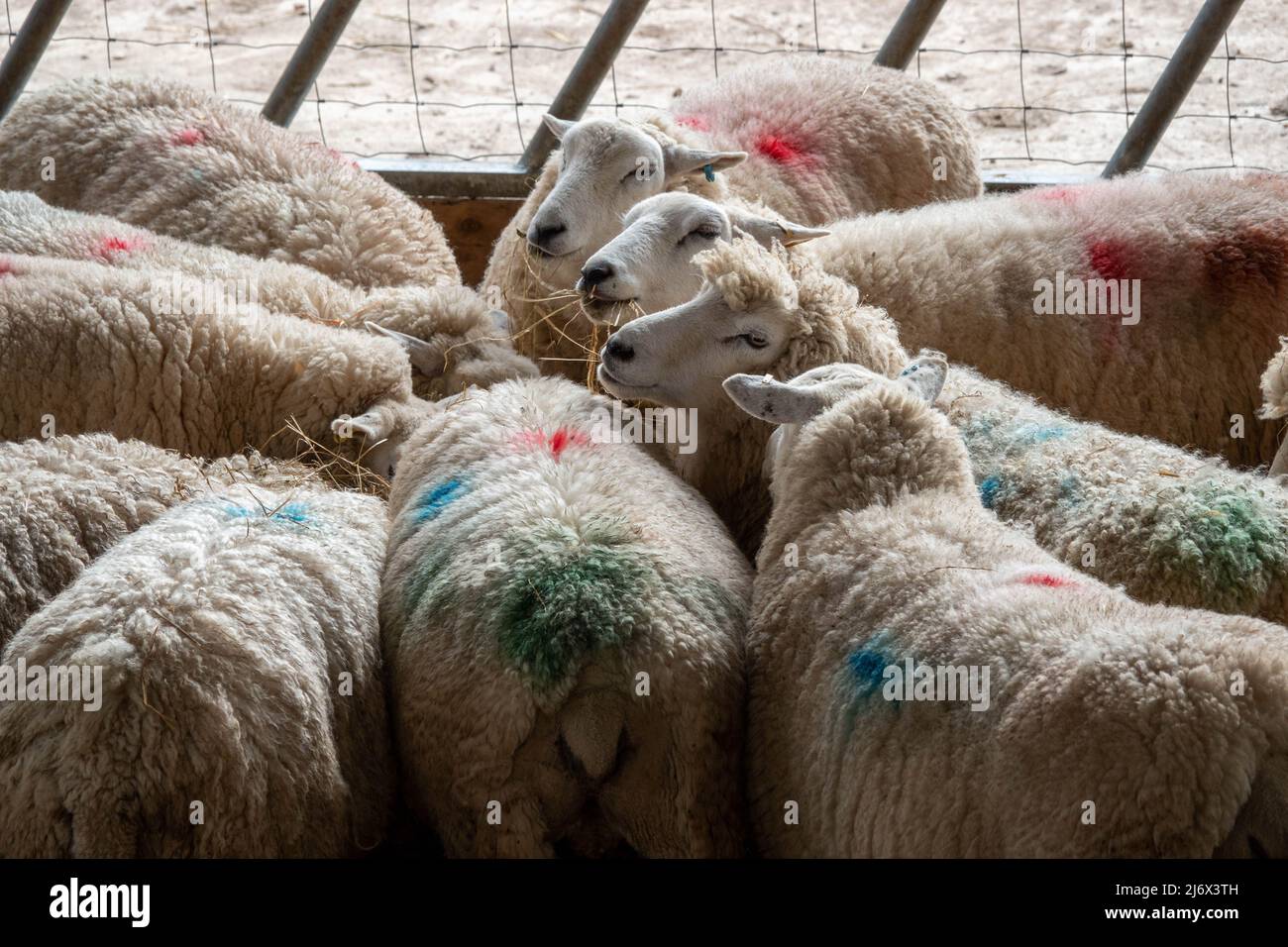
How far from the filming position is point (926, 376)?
335 cm

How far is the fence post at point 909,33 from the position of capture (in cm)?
562

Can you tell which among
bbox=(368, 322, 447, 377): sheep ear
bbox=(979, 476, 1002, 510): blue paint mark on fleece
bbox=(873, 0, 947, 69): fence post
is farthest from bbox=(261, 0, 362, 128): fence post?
bbox=(979, 476, 1002, 510): blue paint mark on fleece

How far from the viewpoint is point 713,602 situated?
113 inches

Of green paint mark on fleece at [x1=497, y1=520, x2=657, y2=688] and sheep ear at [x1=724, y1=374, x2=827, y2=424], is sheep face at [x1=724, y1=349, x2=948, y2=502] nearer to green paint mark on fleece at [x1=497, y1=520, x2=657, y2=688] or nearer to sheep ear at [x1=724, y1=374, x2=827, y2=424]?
sheep ear at [x1=724, y1=374, x2=827, y2=424]

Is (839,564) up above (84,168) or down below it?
below

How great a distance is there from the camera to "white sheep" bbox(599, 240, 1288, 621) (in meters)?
2.91

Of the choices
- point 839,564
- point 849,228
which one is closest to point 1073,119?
point 849,228

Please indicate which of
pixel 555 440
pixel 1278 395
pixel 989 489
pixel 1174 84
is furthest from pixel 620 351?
pixel 1174 84

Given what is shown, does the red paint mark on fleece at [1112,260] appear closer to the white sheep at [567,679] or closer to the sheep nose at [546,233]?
the sheep nose at [546,233]

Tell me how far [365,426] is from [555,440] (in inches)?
27.1

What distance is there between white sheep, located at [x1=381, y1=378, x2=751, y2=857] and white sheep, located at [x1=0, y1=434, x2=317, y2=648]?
56 centimetres

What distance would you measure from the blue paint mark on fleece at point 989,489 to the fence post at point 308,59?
325 cm
